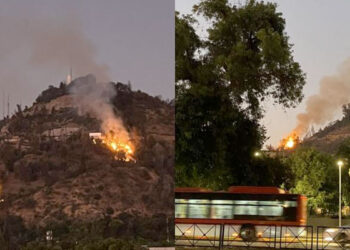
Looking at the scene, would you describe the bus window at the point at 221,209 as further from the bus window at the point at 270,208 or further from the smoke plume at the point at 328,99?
the smoke plume at the point at 328,99

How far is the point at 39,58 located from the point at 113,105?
0.98ft

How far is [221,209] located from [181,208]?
1.62 ft

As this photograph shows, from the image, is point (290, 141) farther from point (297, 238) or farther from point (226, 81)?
point (297, 238)

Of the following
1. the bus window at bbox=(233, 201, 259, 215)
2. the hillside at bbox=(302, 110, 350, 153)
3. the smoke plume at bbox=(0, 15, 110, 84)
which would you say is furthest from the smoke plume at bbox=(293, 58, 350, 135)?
the smoke plume at bbox=(0, 15, 110, 84)

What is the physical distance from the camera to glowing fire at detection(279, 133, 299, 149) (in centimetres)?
920

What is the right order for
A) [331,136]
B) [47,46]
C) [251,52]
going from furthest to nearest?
[331,136], [251,52], [47,46]

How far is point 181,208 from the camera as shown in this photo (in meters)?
9.45

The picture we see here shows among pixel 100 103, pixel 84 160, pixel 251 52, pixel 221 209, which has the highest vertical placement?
pixel 251 52

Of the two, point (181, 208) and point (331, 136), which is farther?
point (331, 136)

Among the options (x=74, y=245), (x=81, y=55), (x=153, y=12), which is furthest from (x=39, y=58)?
(x=74, y=245)

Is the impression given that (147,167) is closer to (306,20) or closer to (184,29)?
(184,29)

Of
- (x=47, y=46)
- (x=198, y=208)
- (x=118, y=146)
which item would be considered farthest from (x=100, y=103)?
(x=198, y=208)

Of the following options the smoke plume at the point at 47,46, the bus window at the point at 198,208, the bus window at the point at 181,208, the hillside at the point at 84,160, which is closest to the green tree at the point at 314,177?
the bus window at the point at 198,208

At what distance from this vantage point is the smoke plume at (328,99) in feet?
30.3
